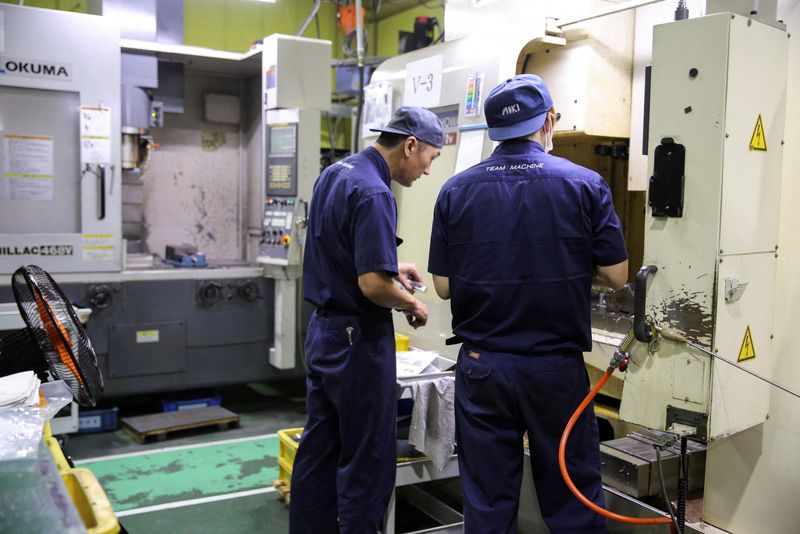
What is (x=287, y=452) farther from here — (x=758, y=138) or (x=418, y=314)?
(x=758, y=138)

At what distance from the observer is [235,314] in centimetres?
412

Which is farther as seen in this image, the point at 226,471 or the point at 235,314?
the point at 235,314

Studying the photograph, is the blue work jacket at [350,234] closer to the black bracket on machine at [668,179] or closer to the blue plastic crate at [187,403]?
the black bracket on machine at [668,179]

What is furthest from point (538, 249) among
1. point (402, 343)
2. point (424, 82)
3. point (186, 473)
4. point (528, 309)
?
point (186, 473)

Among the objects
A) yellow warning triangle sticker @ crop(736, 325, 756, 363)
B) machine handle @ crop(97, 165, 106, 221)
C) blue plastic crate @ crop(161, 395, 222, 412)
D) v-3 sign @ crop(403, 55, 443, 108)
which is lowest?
blue plastic crate @ crop(161, 395, 222, 412)

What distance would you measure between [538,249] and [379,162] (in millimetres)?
701

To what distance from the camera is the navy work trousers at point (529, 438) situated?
5.94 feet

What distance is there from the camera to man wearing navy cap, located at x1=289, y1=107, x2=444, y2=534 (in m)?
2.16

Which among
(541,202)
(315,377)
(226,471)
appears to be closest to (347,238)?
(315,377)

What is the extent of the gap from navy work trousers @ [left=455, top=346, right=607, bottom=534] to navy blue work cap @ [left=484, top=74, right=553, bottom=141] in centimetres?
57

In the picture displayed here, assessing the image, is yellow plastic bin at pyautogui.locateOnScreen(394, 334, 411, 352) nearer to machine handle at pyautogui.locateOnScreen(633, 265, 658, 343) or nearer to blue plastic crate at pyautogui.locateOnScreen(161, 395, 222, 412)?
machine handle at pyautogui.locateOnScreen(633, 265, 658, 343)

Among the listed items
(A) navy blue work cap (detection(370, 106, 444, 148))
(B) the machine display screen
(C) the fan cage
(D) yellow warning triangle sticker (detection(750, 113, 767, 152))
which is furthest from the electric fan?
(B) the machine display screen

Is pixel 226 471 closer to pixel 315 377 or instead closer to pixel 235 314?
pixel 235 314

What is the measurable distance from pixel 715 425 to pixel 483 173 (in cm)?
87
